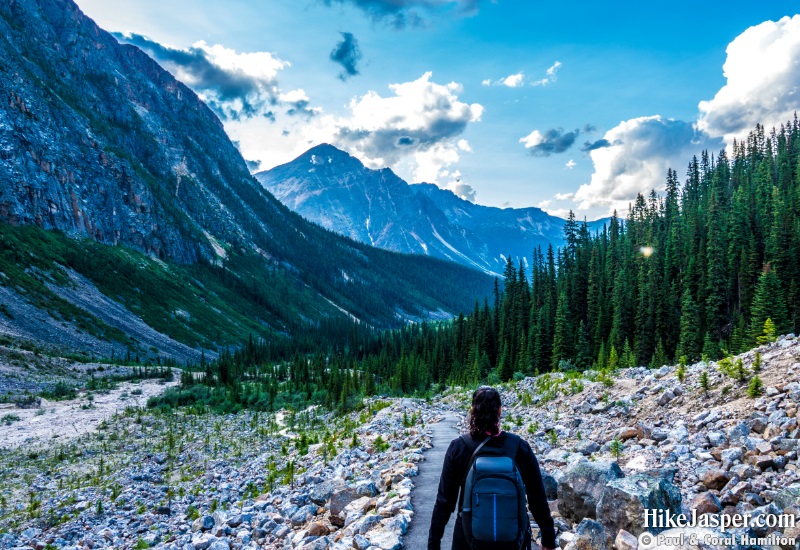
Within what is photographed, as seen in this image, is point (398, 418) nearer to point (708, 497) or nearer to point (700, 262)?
point (708, 497)

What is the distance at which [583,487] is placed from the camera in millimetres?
10461

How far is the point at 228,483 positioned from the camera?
79.8 feet

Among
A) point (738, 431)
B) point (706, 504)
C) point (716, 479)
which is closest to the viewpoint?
point (706, 504)

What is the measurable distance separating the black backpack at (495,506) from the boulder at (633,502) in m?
4.68

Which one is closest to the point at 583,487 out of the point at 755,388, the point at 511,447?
the point at 511,447

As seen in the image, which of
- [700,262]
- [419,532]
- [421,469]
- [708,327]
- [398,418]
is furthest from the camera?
[700,262]

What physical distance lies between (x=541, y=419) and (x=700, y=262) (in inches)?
2287

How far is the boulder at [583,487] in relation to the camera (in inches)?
401

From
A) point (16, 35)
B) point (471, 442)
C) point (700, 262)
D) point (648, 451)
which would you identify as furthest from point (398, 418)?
point (16, 35)

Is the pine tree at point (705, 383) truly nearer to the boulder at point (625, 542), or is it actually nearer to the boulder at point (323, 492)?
the boulder at point (625, 542)

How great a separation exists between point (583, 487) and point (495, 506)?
6.66 metres

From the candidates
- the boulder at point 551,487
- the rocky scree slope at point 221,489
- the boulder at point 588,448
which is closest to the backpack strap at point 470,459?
the rocky scree slope at point 221,489

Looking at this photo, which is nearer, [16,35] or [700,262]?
[700,262]

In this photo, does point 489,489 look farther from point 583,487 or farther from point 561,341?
point 561,341
